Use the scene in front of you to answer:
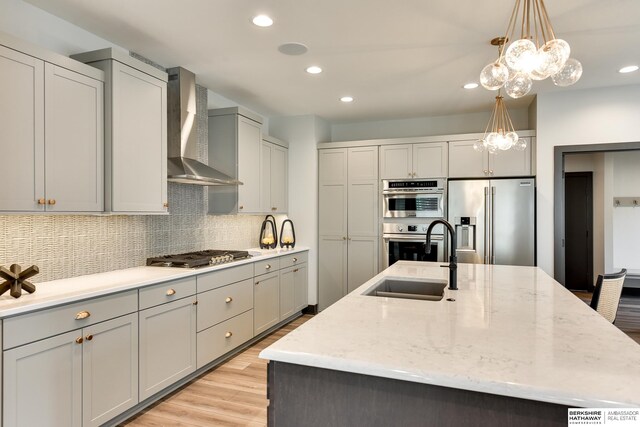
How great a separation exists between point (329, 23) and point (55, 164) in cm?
192

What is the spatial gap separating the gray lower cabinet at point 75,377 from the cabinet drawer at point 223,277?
68 centimetres

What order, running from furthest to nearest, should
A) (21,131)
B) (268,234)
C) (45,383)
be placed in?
(268,234) → (21,131) → (45,383)

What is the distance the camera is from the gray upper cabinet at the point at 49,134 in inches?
79.6

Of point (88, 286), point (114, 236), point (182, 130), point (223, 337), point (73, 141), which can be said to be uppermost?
point (182, 130)

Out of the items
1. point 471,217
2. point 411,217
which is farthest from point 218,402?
point 471,217

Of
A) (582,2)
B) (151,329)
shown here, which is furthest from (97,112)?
(582,2)

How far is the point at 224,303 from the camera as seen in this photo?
3355 millimetres

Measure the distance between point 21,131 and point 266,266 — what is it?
2.45m

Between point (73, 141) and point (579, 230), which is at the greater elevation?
point (73, 141)

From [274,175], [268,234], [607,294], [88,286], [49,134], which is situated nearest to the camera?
[49,134]

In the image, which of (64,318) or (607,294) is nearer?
(64,318)

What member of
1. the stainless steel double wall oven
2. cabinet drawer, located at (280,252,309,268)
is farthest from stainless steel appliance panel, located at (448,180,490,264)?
cabinet drawer, located at (280,252,309,268)

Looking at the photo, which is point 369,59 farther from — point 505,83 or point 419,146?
point 419,146

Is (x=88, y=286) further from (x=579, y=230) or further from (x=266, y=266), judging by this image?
(x=579, y=230)
